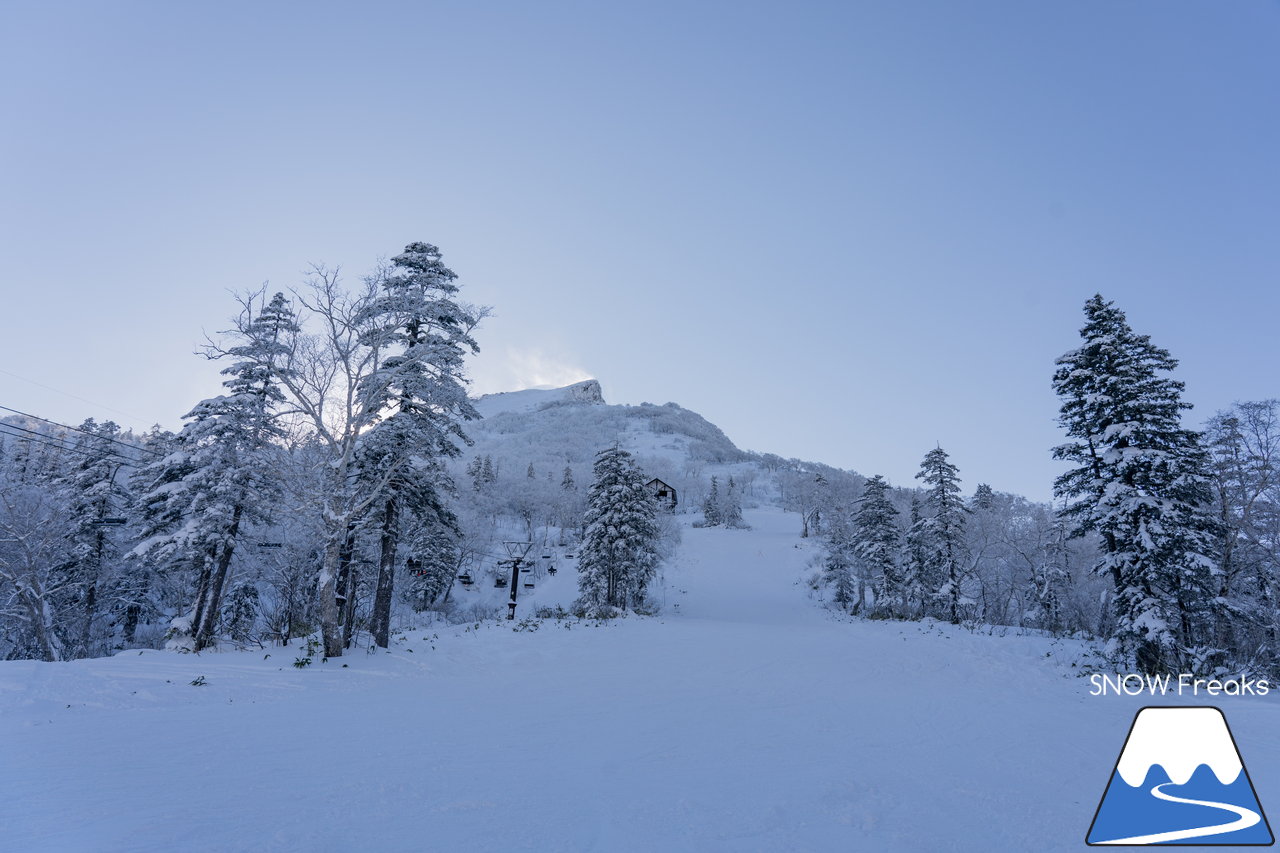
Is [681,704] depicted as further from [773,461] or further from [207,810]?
[773,461]

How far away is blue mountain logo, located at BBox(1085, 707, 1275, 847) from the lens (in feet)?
12.0

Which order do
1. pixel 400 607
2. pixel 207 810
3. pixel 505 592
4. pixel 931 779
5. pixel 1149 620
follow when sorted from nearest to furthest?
pixel 207 810, pixel 931 779, pixel 1149 620, pixel 400 607, pixel 505 592

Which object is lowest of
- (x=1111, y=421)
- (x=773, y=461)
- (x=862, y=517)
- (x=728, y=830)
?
(x=728, y=830)

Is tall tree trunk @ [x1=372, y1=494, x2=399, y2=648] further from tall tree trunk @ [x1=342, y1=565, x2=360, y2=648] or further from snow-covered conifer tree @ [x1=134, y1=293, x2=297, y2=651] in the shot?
snow-covered conifer tree @ [x1=134, y1=293, x2=297, y2=651]

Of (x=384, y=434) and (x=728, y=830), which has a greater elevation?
(x=384, y=434)

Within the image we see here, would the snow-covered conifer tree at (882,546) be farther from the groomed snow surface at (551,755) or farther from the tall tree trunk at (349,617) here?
the tall tree trunk at (349,617)

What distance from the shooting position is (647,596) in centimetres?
5319

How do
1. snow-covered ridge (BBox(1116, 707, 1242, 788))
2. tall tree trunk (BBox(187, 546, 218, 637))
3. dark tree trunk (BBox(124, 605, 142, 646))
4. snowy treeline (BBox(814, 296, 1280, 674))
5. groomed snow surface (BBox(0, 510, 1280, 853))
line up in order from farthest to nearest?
dark tree trunk (BBox(124, 605, 142, 646))
tall tree trunk (BBox(187, 546, 218, 637))
snowy treeline (BBox(814, 296, 1280, 674))
groomed snow surface (BBox(0, 510, 1280, 853))
snow-covered ridge (BBox(1116, 707, 1242, 788))

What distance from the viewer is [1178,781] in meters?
3.83

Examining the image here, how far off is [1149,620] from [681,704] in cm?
1324

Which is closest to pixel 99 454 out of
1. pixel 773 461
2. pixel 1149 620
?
pixel 1149 620

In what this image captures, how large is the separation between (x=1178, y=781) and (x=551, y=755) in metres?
6.68
